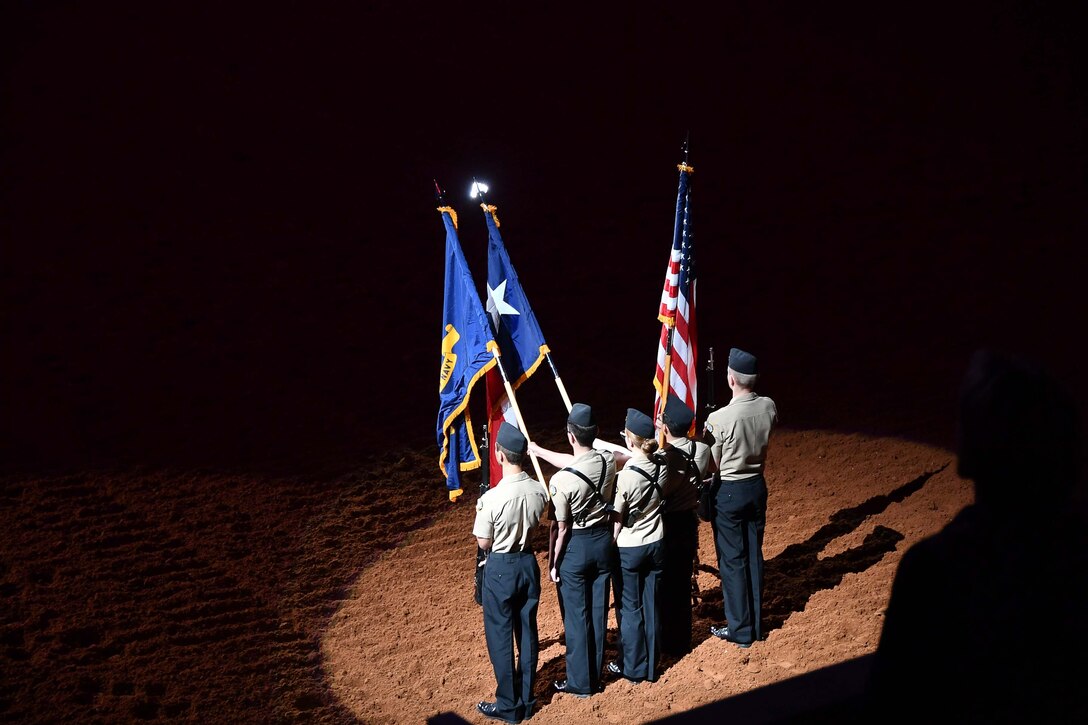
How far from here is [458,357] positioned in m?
6.80

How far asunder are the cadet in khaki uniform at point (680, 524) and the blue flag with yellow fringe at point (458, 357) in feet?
4.72

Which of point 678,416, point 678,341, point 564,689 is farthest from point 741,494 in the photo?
point 564,689

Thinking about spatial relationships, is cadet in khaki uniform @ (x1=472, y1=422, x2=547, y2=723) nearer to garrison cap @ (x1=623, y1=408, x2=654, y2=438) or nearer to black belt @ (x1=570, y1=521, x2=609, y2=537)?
black belt @ (x1=570, y1=521, x2=609, y2=537)

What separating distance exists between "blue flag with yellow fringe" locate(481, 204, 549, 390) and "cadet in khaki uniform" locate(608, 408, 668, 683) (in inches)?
47.8

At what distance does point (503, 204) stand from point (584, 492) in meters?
9.98

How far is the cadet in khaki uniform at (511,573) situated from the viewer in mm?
5648

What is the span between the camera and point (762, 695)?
8.42ft

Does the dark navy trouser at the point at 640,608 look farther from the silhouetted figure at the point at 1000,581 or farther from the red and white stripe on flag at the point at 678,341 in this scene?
the silhouetted figure at the point at 1000,581

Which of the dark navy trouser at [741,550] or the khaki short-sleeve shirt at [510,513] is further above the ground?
the khaki short-sleeve shirt at [510,513]

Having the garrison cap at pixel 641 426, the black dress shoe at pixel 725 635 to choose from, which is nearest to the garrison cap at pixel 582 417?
the garrison cap at pixel 641 426

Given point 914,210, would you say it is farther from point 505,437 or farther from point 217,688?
point 217,688

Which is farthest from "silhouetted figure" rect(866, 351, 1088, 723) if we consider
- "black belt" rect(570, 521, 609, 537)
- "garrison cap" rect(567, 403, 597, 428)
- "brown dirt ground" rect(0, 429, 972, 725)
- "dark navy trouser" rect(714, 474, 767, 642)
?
"dark navy trouser" rect(714, 474, 767, 642)

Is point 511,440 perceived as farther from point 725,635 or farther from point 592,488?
point 725,635

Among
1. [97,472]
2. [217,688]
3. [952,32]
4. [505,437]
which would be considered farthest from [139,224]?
[952,32]
